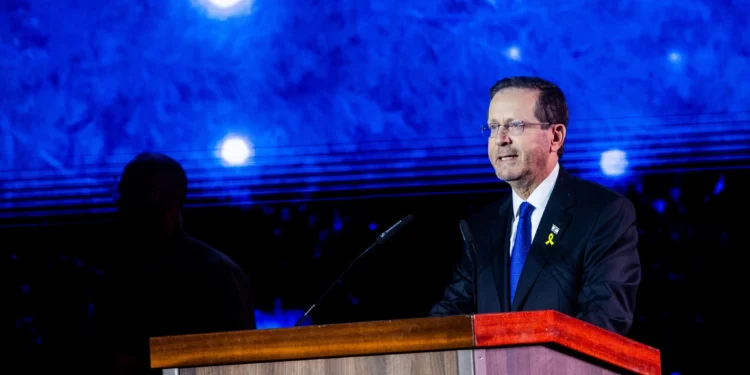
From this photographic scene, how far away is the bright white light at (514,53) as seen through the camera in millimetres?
3451

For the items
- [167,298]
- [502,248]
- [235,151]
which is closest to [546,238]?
[502,248]

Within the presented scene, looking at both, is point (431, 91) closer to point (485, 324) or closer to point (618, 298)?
point (618, 298)

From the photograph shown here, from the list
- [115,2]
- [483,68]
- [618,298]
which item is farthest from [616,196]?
[115,2]

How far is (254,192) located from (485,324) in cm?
230

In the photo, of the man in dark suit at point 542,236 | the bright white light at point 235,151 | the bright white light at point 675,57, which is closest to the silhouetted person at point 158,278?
the bright white light at point 235,151

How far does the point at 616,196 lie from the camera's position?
2.52m

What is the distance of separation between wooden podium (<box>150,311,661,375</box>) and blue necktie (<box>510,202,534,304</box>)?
80 cm

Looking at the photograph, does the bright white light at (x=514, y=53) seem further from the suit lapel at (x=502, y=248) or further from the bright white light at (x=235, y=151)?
the bright white light at (x=235, y=151)

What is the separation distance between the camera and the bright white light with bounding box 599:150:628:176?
10.9ft

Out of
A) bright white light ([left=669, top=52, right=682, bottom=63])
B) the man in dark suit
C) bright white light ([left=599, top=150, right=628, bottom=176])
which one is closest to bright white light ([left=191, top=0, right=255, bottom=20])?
the man in dark suit

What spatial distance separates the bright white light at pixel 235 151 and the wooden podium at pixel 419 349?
2.02m

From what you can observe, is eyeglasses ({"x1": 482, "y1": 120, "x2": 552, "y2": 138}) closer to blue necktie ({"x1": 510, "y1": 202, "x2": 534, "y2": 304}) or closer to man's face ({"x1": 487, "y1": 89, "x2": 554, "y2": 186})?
man's face ({"x1": 487, "y1": 89, "x2": 554, "y2": 186})

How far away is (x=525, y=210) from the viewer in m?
2.66

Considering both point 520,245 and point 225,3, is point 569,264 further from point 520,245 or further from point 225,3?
point 225,3
